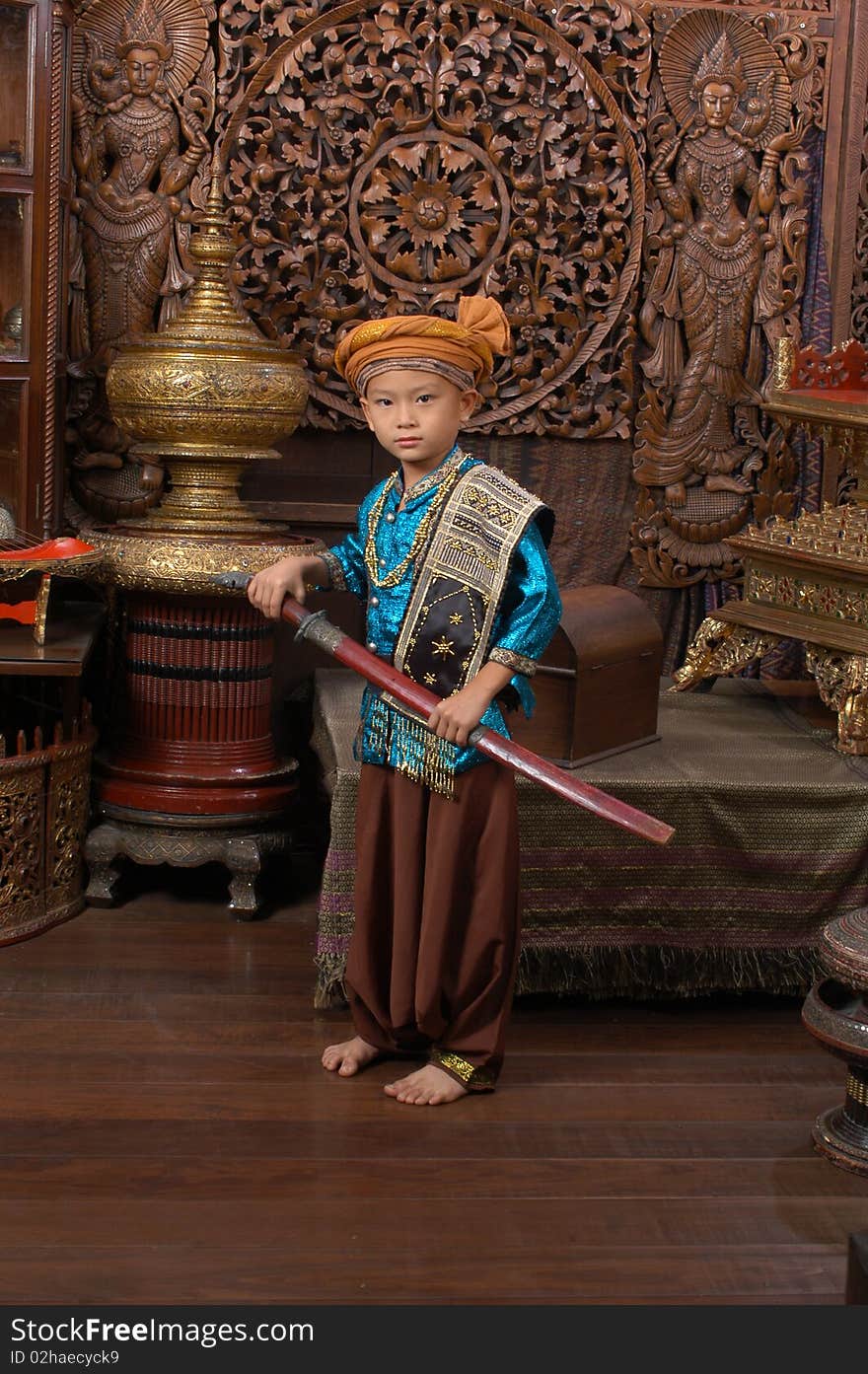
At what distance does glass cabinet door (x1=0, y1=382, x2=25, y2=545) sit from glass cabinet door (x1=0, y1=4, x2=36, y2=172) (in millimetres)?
515

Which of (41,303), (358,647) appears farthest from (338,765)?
(41,303)

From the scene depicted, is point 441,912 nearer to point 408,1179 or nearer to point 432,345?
point 408,1179

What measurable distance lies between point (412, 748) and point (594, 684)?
0.72 meters

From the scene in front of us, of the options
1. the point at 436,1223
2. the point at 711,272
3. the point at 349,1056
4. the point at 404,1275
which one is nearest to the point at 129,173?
the point at 711,272

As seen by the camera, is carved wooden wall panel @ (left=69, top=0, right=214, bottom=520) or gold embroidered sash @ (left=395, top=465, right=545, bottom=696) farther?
carved wooden wall panel @ (left=69, top=0, right=214, bottom=520)

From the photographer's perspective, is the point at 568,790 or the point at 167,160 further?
the point at 167,160

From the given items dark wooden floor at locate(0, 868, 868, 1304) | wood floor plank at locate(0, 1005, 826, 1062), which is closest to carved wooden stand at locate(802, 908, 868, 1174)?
dark wooden floor at locate(0, 868, 868, 1304)

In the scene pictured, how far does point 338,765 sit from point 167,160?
68.2 inches

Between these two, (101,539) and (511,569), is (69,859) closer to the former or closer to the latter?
(101,539)

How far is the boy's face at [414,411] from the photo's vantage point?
2863 mm

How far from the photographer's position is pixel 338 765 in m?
3.44

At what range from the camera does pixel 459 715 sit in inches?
108

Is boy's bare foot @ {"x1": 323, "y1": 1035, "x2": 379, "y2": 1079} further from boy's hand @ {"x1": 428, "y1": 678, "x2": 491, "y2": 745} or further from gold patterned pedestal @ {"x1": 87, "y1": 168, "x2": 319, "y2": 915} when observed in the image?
gold patterned pedestal @ {"x1": 87, "y1": 168, "x2": 319, "y2": 915}

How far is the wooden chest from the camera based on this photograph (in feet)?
11.6
